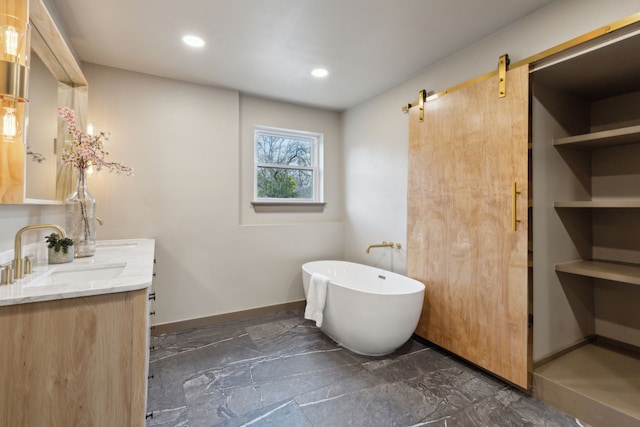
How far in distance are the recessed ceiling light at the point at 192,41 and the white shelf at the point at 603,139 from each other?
2.69 meters

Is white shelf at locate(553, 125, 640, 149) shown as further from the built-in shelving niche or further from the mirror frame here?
the mirror frame

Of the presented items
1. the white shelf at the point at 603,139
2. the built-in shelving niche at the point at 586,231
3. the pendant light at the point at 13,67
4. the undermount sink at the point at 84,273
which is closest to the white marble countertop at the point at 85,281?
the undermount sink at the point at 84,273

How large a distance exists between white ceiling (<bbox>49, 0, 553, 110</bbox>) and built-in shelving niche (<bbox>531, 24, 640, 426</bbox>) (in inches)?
26.9

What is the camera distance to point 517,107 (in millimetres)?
1849

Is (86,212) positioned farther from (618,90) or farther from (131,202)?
(618,90)

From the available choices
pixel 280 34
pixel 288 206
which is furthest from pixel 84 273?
pixel 288 206

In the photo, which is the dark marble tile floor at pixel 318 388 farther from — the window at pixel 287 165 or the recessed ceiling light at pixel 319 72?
the recessed ceiling light at pixel 319 72

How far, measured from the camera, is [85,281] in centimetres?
127

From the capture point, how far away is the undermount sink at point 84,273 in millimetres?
1409

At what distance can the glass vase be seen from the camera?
73.8 inches

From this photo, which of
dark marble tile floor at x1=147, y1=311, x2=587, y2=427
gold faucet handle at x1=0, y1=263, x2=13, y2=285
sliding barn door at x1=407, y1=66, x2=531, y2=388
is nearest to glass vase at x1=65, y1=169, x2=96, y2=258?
gold faucet handle at x1=0, y1=263, x2=13, y2=285

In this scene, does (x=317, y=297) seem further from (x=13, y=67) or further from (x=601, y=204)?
(x=13, y=67)

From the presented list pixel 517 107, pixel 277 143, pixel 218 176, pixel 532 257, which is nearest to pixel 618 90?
pixel 517 107

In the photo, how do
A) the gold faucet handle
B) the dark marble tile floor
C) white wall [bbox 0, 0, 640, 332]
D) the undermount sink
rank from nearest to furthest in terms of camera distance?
1. the gold faucet handle
2. the undermount sink
3. the dark marble tile floor
4. white wall [bbox 0, 0, 640, 332]
